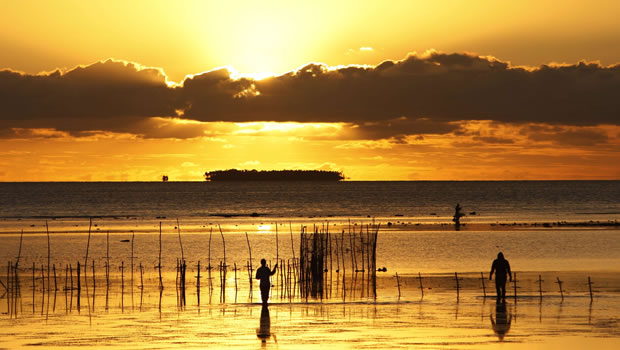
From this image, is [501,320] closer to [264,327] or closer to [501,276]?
[501,276]

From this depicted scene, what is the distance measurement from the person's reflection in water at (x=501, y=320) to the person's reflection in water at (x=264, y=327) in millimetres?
6764

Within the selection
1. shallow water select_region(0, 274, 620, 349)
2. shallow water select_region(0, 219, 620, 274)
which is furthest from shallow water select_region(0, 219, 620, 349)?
shallow water select_region(0, 219, 620, 274)

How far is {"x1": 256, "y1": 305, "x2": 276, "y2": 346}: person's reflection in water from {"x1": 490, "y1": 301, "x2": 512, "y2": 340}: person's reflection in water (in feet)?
22.2

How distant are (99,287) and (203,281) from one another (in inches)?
222

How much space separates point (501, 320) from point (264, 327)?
780 centimetres

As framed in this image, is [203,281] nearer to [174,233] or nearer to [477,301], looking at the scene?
[477,301]

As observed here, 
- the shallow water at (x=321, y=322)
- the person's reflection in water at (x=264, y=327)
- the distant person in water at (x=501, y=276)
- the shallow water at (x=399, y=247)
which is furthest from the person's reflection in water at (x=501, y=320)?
the shallow water at (x=399, y=247)

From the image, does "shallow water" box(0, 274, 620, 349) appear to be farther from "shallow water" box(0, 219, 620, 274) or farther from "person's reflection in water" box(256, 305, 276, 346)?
"shallow water" box(0, 219, 620, 274)

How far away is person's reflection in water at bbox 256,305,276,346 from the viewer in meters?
25.0

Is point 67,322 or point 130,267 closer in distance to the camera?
point 67,322

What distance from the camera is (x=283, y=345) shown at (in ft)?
77.6

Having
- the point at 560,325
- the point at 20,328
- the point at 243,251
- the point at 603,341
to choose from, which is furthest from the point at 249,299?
the point at 243,251

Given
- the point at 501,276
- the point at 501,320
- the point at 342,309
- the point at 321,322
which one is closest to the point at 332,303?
the point at 342,309

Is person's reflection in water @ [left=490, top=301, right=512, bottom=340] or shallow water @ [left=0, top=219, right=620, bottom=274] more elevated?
shallow water @ [left=0, top=219, right=620, bottom=274]
